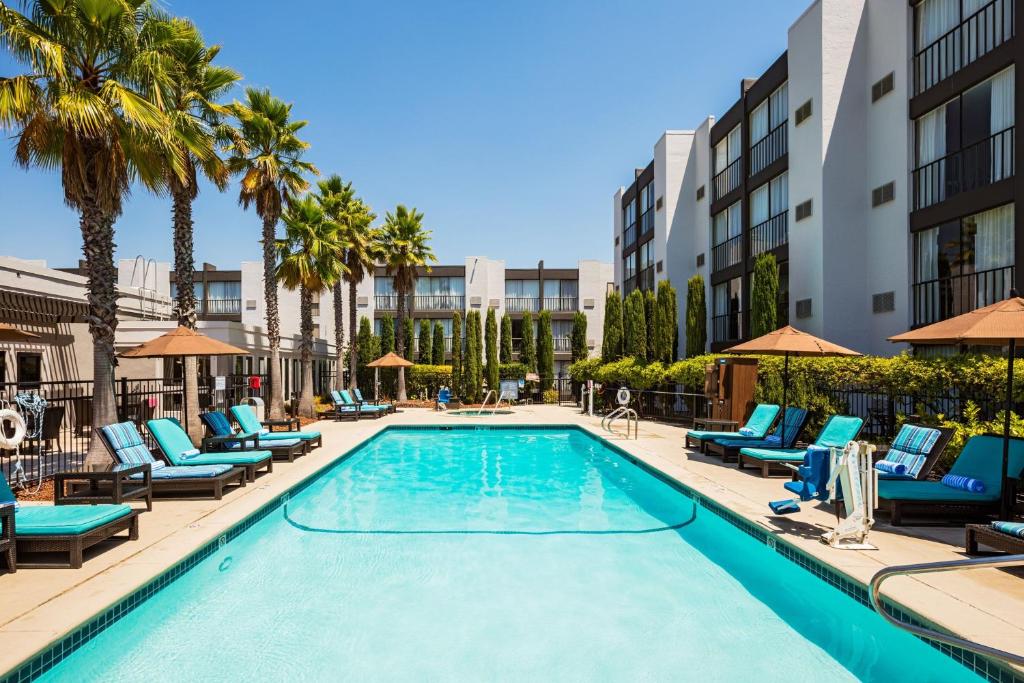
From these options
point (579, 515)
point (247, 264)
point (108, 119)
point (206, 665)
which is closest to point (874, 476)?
point (579, 515)

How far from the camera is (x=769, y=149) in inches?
761

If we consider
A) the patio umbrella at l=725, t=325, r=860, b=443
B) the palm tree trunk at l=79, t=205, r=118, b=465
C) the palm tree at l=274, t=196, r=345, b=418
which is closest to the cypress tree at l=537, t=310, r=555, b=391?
the palm tree at l=274, t=196, r=345, b=418

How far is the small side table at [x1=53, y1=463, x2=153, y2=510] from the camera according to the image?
5906 millimetres

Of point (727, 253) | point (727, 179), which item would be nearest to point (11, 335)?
point (727, 253)

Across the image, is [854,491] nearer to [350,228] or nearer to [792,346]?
[792,346]

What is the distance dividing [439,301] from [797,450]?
2989cm

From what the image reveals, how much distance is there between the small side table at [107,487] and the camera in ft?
19.4

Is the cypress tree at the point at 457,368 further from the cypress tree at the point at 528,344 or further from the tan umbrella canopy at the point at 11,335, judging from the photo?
the tan umbrella canopy at the point at 11,335

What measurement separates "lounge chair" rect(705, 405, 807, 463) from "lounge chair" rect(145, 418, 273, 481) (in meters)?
7.63

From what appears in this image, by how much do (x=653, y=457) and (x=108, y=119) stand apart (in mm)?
9741

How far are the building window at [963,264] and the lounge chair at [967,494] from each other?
7344 mm

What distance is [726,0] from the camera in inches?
508

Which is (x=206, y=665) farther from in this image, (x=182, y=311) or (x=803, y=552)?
(x=182, y=311)

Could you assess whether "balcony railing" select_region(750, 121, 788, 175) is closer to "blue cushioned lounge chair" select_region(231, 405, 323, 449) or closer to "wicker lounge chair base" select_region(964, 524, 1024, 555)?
"wicker lounge chair base" select_region(964, 524, 1024, 555)
